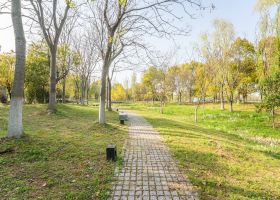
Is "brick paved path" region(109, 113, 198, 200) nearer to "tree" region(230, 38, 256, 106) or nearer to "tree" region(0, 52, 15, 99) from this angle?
"tree" region(230, 38, 256, 106)

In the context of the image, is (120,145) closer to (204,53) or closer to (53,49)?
(53,49)

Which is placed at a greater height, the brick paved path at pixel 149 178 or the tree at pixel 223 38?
the tree at pixel 223 38

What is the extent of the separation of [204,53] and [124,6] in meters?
9.56

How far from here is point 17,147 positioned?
247 inches

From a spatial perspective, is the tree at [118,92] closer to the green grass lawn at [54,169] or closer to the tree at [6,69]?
the tree at [6,69]

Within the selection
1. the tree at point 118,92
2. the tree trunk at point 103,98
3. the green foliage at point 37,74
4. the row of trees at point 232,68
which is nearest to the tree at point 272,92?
the row of trees at point 232,68

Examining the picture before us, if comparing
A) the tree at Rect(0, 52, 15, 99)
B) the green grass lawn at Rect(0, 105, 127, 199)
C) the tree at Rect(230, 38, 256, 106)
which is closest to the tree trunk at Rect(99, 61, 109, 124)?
the green grass lawn at Rect(0, 105, 127, 199)

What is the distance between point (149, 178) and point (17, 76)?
18.5 feet

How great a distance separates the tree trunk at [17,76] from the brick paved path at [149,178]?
372 centimetres

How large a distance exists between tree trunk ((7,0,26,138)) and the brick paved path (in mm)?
3719

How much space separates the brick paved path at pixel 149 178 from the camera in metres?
3.98

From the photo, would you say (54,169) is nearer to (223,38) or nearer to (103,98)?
(103,98)

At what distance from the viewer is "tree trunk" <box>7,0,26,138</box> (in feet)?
22.8

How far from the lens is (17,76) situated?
279 inches
